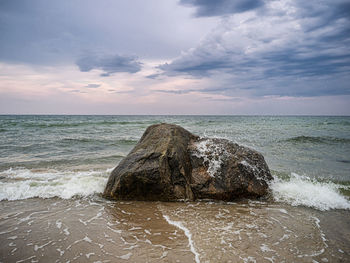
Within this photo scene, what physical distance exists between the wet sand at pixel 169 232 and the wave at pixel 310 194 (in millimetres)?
277

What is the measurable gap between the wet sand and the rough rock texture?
25 centimetres

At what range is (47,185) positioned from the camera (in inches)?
218

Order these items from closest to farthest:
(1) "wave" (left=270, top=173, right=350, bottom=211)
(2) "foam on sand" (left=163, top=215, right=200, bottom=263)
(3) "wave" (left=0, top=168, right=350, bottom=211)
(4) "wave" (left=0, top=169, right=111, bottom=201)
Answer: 1. (2) "foam on sand" (left=163, top=215, right=200, bottom=263)
2. (1) "wave" (left=270, top=173, right=350, bottom=211)
3. (3) "wave" (left=0, top=168, right=350, bottom=211)
4. (4) "wave" (left=0, top=169, right=111, bottom=201)

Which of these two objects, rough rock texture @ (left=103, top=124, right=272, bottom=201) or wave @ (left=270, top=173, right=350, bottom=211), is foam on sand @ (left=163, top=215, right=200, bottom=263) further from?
wave @ (left=270, top=173, right=350, bottom=211)

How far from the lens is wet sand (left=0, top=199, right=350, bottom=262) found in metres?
2.86

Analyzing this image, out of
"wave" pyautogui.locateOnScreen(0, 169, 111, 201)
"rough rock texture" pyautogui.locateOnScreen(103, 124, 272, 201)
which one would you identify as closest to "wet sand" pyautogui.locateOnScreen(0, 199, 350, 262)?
"rough rock texture" pyautogui.locateOnScreen(103, 124, 272, 201)

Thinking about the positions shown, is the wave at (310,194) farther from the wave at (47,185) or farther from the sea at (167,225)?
the wave at (47,185)

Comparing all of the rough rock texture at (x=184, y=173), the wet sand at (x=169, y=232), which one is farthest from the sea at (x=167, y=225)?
the rough rock texture at (x=184, y=173)

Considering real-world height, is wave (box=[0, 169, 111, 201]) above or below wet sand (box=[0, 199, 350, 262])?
above

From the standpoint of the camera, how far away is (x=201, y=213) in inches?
162

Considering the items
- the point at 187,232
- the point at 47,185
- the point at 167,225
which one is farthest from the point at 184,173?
the point at 47,185

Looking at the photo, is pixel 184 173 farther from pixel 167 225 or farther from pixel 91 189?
pixel 91 189

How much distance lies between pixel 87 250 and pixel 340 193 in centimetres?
551

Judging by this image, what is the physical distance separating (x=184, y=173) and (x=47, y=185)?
3345mm
